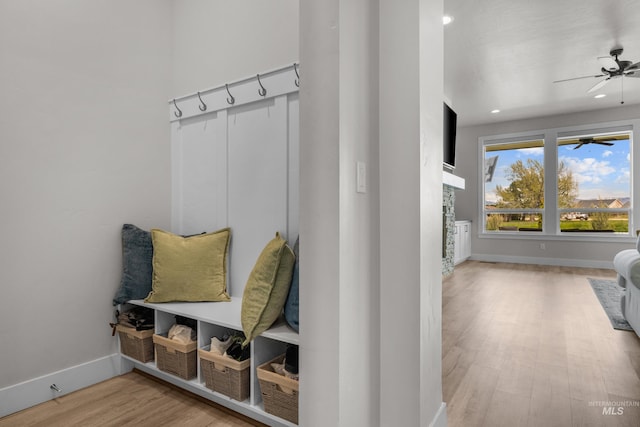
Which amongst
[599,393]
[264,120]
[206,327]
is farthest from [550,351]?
[264,120]

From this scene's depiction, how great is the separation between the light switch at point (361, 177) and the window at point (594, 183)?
661 cm

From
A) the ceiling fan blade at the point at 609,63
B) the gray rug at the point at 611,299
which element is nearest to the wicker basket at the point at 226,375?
the gray rug at the point at 611,299

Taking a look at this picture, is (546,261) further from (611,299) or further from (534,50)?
(534,50)

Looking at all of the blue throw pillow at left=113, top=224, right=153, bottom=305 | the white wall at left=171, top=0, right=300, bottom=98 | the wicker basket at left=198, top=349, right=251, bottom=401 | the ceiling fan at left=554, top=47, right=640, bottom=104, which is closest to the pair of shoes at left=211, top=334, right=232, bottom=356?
the wicker basket at left=198, top=349, right=251, bottom=401

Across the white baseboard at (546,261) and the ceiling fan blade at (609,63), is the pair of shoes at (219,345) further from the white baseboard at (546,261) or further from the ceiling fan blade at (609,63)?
the white baseboard at (546,261)

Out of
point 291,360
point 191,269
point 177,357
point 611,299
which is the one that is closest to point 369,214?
point 291,360

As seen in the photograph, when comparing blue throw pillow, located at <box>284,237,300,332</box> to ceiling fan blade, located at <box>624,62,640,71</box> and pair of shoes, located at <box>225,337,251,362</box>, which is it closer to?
pair of shoes, located at <box>225,337,251,362</box>

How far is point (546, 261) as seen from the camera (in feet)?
21.3

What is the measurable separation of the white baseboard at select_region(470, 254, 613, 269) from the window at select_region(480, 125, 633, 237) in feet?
1.52

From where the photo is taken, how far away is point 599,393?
1.86 metres

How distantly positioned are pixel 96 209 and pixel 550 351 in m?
3.07

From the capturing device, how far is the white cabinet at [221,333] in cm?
158

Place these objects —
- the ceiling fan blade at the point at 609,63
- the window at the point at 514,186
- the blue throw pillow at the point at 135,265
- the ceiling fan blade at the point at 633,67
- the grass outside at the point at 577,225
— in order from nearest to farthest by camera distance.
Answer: the blue throw pillow at the point at 135,265, the ceiling fan blade at the point at 633,67, the ceiling fan blade at the point at 609,63, the grass outside at the point at 577,225, the window at the point at 514,186

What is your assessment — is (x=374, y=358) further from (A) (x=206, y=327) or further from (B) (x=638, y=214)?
(B) (x=638, y=214)
